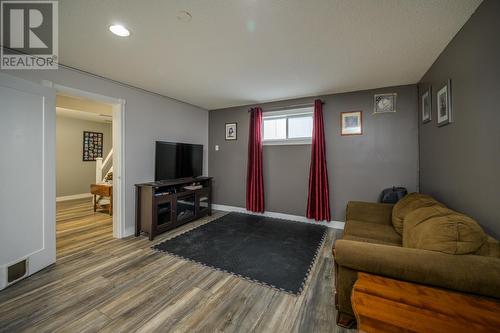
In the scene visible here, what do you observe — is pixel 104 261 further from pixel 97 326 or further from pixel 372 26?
pixel 372 26

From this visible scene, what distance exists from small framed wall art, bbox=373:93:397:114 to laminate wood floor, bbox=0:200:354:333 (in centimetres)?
245

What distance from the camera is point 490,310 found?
894 mm

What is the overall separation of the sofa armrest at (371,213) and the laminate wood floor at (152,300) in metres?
0.64

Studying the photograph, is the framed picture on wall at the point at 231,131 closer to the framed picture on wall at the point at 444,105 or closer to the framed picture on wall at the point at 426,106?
the framed picture on wall at the point at 426,106

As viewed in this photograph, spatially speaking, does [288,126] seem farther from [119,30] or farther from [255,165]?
[119,30]

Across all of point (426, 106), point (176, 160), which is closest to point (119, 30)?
point (176, 160)

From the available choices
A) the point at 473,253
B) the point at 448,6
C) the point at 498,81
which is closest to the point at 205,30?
the point at 448,6

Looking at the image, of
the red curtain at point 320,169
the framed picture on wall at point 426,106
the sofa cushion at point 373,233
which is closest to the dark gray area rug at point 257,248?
the red curtain at point 320,169

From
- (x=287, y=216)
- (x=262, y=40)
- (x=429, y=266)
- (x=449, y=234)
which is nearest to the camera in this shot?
(x=429, y=266)

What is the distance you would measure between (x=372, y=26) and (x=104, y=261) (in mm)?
3637

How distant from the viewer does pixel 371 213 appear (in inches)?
101

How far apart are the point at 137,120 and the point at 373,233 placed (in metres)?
3.60

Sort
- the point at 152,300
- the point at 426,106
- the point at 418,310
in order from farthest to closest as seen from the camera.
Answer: the point at 426,106 → the point at 152,300 → the point at 418,310

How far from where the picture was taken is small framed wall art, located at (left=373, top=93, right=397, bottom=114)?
3.19 meters
